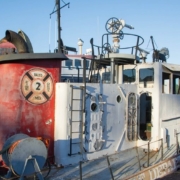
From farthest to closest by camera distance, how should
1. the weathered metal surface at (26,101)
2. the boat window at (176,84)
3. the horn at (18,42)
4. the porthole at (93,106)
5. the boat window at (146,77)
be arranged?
the boat window at (176,84) < the boat window at (146,77) < the porthole at (93,106) < the horn at (18,42) < the weathered metal surface at (26,101)

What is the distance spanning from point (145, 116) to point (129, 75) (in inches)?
66.6

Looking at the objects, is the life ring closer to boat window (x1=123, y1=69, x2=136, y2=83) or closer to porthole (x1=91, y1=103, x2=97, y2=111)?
porthole (x1=91, y1=103, x2=97, y2=111)

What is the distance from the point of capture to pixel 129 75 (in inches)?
389

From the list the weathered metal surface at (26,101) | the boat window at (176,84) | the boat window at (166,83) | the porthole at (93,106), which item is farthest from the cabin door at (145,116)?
the weathered metal surface at (26,101)

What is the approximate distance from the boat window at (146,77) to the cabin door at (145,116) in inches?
16.6

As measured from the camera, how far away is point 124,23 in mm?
10727

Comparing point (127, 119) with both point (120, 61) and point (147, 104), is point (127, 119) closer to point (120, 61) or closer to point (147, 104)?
point (147, 104)

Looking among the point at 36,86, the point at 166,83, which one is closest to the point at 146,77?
the point at 166,83

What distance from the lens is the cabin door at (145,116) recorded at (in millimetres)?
9562

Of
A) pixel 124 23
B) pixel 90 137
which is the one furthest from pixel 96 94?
pixel 124 23

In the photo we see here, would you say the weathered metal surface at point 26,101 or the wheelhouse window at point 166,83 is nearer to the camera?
the weathered metal surface at point 26,101

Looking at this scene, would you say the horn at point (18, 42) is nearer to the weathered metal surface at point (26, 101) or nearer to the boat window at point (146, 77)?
the weathered metal surface at point (26, 101)

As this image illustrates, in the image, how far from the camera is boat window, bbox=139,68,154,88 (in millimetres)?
9352

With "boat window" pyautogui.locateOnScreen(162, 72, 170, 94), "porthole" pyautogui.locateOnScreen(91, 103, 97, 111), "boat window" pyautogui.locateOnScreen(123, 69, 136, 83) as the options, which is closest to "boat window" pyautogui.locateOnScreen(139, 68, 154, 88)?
"boat window" pyautogui.locateOnScreen(123, 69, 136, 83)
